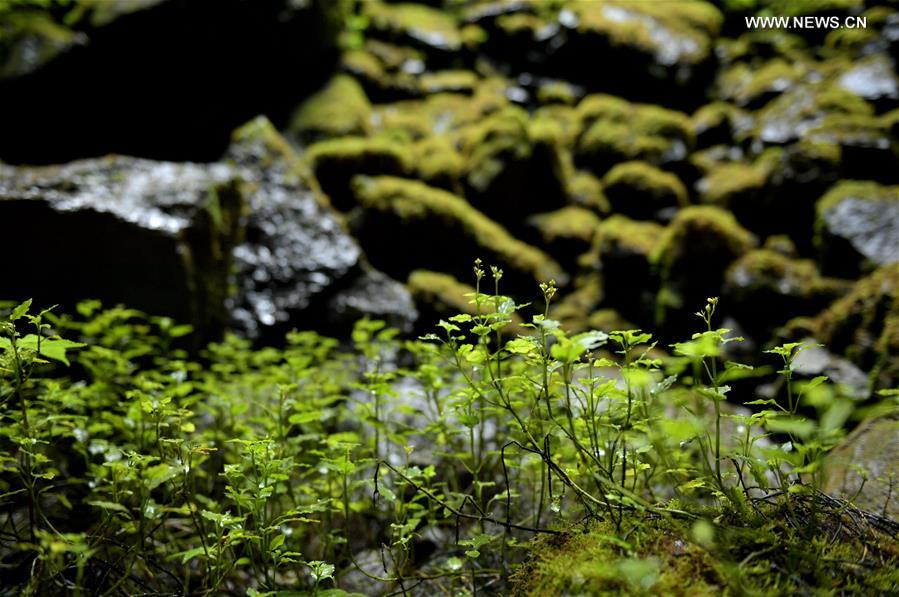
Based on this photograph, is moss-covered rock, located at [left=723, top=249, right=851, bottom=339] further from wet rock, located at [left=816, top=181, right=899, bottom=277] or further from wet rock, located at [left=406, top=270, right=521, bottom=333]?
wet rock, located at [left=406, top=270, right=521, bottom=333]

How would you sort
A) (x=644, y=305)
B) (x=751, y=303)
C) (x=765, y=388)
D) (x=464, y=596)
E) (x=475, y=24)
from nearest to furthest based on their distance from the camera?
(x=464, y=596)
(x=765, y=388)
(x=751, y=303)
(x=644, y=305)
(x=475, y=24)

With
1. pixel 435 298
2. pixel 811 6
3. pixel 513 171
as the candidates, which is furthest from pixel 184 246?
pixel 811 6

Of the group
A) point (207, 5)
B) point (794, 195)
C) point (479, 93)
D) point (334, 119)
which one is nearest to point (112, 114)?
point (207, 5)

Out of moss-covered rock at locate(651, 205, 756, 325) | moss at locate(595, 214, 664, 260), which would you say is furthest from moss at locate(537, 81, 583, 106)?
moss-covered rock at locate(651, 205, 756, 325)

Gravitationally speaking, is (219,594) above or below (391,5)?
below

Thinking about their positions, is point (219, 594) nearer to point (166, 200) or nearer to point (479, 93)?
point (166, 200)

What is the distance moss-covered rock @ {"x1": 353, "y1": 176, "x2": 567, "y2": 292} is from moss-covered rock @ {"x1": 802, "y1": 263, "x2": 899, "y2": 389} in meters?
2.82

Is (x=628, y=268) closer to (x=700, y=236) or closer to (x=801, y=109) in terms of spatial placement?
(x=700, y=236)

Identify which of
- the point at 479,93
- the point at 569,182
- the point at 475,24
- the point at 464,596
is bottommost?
the point at 464,596

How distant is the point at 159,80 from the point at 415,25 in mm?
5734

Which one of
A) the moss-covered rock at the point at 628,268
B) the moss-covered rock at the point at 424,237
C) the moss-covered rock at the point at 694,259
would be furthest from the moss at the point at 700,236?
the moss-covered rock at the point at 424,237

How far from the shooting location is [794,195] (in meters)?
6.01

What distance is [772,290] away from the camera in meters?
5.27

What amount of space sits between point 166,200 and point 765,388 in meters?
5.68
